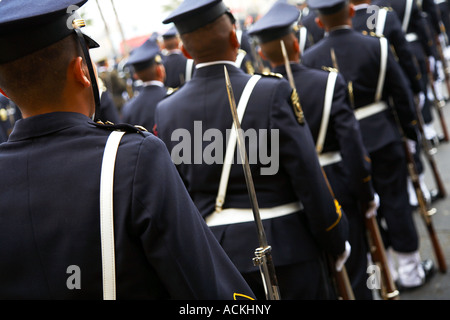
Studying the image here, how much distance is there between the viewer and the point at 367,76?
13.9 feet

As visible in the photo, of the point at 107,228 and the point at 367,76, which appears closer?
the point at 107,228

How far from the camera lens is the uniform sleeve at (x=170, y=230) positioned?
1.48m

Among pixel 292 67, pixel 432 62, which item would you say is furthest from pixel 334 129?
pixel 432 62

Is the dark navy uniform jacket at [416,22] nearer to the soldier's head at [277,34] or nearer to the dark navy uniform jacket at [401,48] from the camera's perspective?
the dark navy uniform jacket at [401,48]

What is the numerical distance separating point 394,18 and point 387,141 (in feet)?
4.63

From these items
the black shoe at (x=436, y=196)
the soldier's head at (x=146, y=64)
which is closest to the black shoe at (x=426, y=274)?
the black shoe at (x=436, y=196)

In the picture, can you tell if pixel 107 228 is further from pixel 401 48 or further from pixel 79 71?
pixel 401 48

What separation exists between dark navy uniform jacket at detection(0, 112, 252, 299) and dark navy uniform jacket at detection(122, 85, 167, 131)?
A: 374 cm

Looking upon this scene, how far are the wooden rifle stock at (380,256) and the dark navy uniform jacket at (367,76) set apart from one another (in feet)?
2.64

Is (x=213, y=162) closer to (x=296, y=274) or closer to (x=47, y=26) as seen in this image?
Result: (x=296, y=274)

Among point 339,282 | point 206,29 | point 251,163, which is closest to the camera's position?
point 251,163

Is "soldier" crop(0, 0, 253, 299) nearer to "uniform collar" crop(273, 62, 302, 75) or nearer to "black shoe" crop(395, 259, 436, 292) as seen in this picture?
"uniform collar" crop(273, 62, 302, 75)

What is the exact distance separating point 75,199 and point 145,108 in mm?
3971

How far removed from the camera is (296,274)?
9.34 ft
